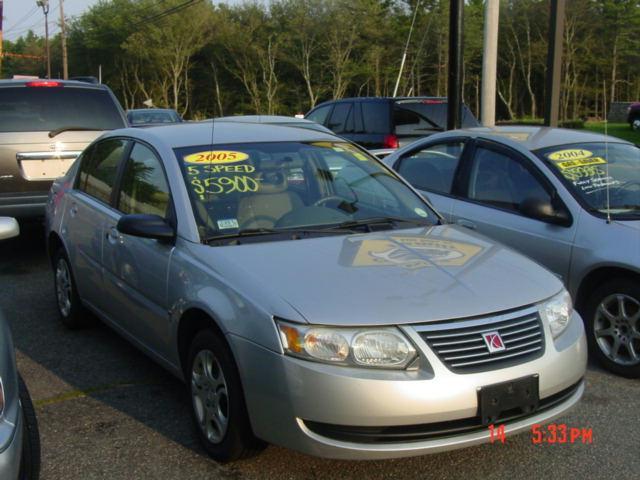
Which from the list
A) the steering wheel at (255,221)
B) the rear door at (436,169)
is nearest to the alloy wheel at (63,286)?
the steering wheel at (255,221)

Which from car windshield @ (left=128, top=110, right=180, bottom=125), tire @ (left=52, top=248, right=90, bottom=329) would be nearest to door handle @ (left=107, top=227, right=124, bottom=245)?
tire @ (left=52, top=248, right=90, bottom=329)

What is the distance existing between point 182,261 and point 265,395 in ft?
3.29

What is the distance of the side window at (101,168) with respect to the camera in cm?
513

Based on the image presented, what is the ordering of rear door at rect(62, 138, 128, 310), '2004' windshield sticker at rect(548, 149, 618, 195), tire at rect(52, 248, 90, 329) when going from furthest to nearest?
tire at rect(52, 248, 90, 329) → '2004' windshield sticker at rect(548, 149, 618, 195) → rear door at rect(62, 138, 128, 310)

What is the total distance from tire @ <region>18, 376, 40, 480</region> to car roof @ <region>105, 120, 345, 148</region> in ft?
6.15

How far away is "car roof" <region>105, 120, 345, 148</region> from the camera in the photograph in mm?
4555

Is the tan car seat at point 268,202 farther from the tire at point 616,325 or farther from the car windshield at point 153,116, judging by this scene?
the car windshield at point 153,116

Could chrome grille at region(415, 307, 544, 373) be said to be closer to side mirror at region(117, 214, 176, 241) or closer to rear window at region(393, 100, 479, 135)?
side mirror at region(117, 214, 176, 241)

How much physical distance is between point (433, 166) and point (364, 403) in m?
3.69

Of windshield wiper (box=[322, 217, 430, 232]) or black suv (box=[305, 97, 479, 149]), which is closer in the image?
windshield wiper (box=[322, 217, 430, 232])

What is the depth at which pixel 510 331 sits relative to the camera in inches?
128

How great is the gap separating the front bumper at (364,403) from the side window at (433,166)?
311 centimetres

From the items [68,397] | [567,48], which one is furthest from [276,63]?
[68,397]

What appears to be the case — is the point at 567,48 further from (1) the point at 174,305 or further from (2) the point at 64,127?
(1) the point at 174,305
